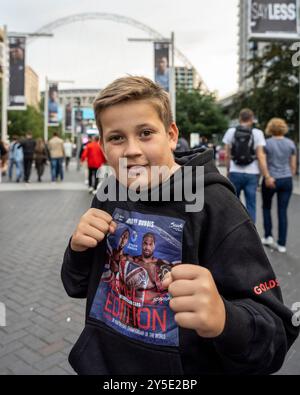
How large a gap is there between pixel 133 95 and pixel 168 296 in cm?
58

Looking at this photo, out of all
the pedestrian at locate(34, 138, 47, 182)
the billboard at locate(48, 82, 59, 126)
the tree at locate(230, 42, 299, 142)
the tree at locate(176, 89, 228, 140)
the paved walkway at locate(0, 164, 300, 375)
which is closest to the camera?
the paved walkway at locate(0, 164, 300, 375)

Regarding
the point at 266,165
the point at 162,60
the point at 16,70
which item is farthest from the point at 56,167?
the point at 266,165

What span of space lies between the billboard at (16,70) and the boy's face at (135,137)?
16.4 m

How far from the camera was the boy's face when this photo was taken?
1139 millimetres

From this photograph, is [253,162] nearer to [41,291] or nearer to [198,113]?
[41,291]

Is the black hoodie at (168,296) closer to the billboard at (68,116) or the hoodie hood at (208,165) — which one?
the hoodie hood at (208,165)

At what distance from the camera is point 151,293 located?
1124 millimetres

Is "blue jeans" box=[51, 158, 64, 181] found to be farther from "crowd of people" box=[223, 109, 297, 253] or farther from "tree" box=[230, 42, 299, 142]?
"crowd of people" box=[223, 109, 297, 253]

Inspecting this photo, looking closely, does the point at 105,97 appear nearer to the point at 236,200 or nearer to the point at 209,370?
the point at 236,200

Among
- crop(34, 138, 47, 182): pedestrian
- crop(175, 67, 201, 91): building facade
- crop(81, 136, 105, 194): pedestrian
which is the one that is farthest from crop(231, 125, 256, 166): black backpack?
crop(175, 67, 201, 91): building facade

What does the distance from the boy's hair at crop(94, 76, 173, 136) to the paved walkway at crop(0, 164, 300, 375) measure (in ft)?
6.55

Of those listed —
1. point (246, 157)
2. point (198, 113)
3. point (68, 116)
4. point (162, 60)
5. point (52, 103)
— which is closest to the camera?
point (246, 157)

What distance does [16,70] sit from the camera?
52.7 feet
